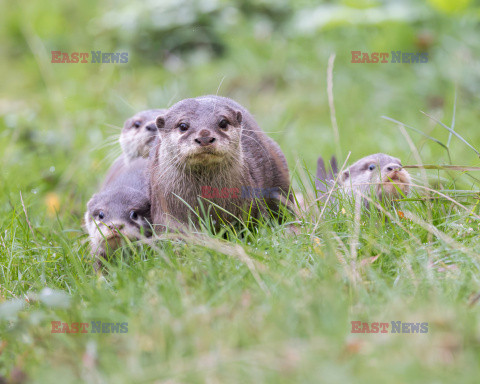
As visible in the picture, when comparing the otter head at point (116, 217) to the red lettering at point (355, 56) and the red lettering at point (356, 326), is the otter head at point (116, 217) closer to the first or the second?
the red lettering at point (356, 326)

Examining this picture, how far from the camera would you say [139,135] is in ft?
14.8

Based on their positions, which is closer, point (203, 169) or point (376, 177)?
point (203, 169)

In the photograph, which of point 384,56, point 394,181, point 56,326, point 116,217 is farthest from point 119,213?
point 384,56

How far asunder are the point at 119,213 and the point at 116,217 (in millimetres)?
43

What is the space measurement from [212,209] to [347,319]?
144 cm

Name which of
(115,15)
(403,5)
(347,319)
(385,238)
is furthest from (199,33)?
(347,319)

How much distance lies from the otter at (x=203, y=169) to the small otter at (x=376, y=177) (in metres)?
0.49

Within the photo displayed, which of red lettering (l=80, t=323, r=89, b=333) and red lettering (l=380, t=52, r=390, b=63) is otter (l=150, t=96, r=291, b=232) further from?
red lettering (l=380, t=52, r=390, b=63)

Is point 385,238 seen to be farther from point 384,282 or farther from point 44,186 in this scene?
point 44,186

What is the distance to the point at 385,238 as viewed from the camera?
2971 mm

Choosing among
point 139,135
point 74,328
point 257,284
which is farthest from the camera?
point 139,135

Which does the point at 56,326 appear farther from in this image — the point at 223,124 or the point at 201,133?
the point at 223,124

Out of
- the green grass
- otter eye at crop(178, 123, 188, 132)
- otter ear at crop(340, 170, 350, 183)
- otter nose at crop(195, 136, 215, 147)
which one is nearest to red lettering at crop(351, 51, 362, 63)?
the green grass

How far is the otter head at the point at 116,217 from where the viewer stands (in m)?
3.50
